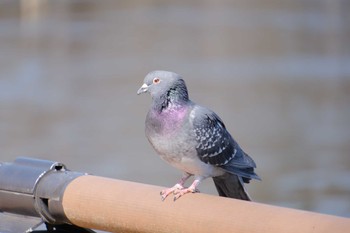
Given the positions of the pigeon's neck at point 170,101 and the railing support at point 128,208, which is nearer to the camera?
the railing support at point 128,208

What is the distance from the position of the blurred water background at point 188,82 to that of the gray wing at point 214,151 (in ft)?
8.67

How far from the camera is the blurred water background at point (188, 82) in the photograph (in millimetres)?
5941

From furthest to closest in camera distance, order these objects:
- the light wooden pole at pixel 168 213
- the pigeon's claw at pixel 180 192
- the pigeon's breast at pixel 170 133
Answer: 1. the pigeon's breast at pixel 170 133
2. the pigeon's claw at pixel 180 192
3. the light wooden pole at pixel 168 213

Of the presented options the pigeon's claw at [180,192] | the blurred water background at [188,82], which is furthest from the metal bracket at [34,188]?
the blurred water background at [188,82]

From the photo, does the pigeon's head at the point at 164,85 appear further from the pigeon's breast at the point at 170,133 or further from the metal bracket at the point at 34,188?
the metal bracket at the point at 34,188

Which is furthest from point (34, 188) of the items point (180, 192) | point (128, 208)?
point (180, 192)

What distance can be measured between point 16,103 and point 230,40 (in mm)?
2675

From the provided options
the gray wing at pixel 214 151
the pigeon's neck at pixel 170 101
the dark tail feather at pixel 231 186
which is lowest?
the dark tail feather at pixel 231 186

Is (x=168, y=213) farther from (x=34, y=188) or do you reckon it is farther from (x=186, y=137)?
(x=186, y=137)

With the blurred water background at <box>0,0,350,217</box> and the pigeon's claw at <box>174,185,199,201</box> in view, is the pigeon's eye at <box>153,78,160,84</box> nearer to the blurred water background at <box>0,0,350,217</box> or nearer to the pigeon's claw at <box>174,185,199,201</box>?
the pigeon's claw at <box>174,185,199,201</box>

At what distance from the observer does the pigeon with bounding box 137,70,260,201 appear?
2510 mm

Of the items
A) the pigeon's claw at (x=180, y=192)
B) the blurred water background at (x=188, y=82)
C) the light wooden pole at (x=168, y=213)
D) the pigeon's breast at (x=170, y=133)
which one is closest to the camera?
the light wooden pole at (x=168, y=213)

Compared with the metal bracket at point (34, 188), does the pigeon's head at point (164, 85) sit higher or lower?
higher

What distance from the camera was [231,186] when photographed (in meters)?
2.59
